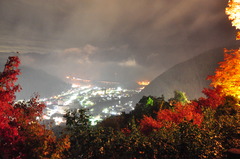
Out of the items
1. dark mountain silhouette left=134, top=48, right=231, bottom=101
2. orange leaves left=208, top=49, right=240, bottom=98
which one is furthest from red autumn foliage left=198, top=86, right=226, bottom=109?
dark mountain silhouette left=134, top=48, right=231, bottom=101

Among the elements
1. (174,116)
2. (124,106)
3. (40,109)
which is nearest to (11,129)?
(40,109)

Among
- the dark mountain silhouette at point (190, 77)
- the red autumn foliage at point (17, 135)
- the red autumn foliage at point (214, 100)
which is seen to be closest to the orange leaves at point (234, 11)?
the red autumn foliage at point (214, 100)

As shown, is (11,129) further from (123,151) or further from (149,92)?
(149,92)

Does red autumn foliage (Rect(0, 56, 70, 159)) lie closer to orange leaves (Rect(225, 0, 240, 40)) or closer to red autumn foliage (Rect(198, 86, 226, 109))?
orange leaves (Rect(225, 0, 240, 40))

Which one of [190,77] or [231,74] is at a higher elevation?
[190,77]

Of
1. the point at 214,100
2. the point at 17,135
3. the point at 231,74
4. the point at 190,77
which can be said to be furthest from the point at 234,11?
the point at 190,77

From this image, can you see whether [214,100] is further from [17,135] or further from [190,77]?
[190,77]

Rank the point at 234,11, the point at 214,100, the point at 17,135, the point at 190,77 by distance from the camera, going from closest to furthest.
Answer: the point at 17,135 → the point at 234,11 → the point at 214,100 → the point at 190,77

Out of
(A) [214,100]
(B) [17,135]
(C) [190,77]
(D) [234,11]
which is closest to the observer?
(B) [17,135]
